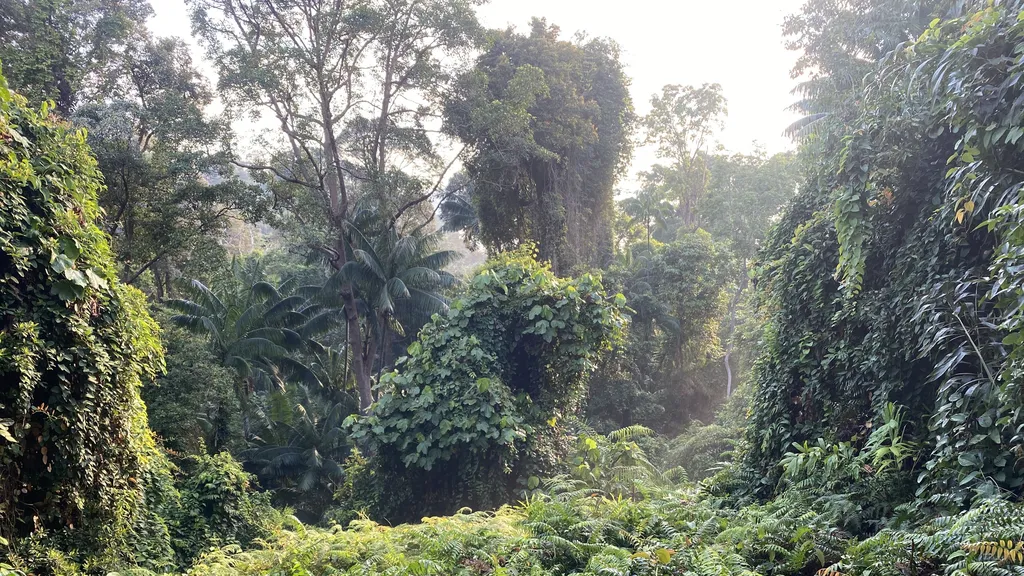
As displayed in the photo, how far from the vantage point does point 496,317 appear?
32.4 feet

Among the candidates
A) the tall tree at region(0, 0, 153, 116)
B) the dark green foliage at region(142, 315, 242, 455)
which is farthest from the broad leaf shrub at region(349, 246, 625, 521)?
the tall tree at region(0, 0, 153, 116)

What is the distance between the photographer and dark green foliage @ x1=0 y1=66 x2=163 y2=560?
4.31 metres

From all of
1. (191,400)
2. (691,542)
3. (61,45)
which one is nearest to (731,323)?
(191,400)

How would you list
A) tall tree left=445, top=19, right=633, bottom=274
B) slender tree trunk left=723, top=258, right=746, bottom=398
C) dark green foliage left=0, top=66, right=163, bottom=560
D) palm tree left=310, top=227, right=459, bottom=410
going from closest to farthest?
dark green foliage left=0, top=66, right=163, bottom=560 < tall tree left=445, top=19, right=633, bottom=274 < palm tree left=310, top=227, right=459, bottom=410 < slender tree trunk left=723, top=258, right=746, bottom=398

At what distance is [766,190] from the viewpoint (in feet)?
73.7

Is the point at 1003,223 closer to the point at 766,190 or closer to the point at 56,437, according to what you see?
the point at 56,437

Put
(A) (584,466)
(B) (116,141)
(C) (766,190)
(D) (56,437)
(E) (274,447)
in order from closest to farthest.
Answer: (D) (56,437) < (A) (584,466) < (B) (116,141) < (E) (274,447) < (C) (766,190)

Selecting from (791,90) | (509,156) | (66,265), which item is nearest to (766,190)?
(791,90)

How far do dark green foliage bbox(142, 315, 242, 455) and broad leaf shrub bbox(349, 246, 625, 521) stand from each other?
294 cm

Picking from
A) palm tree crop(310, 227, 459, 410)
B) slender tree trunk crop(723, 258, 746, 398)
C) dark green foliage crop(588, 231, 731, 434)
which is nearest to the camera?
palm tree crop(310, 227, 459, 410)

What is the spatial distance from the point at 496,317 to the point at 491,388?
51.1 inches

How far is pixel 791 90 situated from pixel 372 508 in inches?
628

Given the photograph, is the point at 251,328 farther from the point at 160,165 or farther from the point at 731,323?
the point at 731,323

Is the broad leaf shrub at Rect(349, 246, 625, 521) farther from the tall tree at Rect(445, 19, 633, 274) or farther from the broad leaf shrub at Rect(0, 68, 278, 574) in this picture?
the tall tree at Rect(445, 19, 633, 274)
